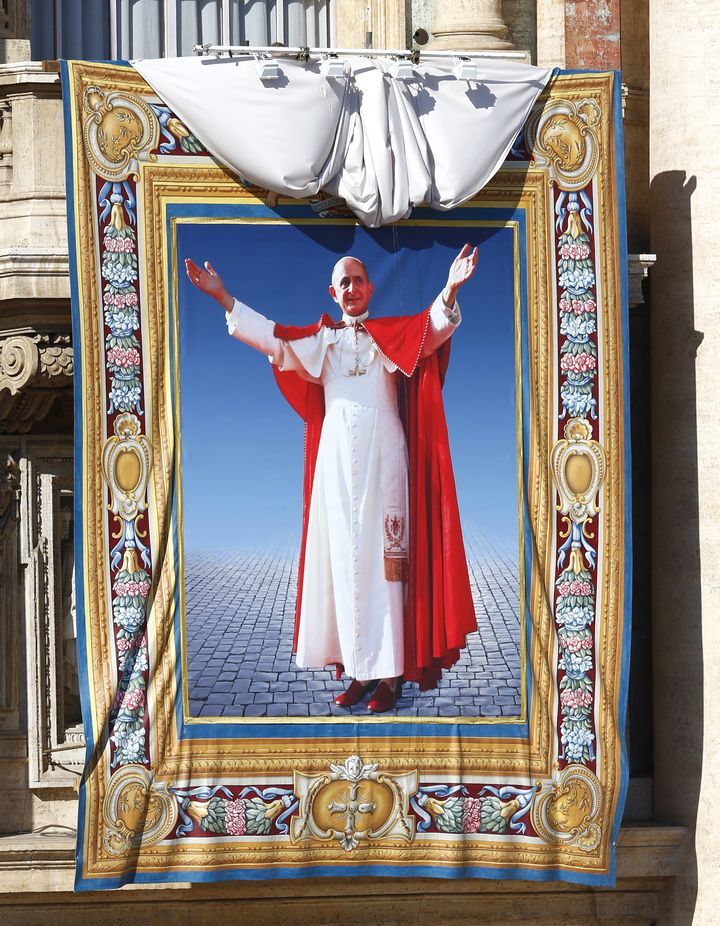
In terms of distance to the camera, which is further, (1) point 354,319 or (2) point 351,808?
(1) point 354,319

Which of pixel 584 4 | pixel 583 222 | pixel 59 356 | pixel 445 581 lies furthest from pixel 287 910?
pixel 584 4

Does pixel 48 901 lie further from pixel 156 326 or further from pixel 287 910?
pixel 156 326

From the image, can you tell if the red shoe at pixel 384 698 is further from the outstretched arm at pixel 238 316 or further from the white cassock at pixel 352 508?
the outstretched arm at pixel 238 316

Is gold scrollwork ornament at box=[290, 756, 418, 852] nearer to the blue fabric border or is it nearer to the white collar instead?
the blue fabric border

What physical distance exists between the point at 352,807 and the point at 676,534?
124 inches

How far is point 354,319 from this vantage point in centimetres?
1420

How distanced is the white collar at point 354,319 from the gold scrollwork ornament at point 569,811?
329 cm

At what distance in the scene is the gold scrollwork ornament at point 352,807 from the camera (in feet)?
45.8

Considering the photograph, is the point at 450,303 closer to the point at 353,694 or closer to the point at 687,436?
the point at 687,436

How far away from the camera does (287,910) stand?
1498 centimetres

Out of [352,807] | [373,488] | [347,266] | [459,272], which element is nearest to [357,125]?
[347,266]

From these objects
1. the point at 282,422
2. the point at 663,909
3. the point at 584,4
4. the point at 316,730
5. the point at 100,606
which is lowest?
the point at 663,909

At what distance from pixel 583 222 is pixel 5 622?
16.0 ft

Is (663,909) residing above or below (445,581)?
below
